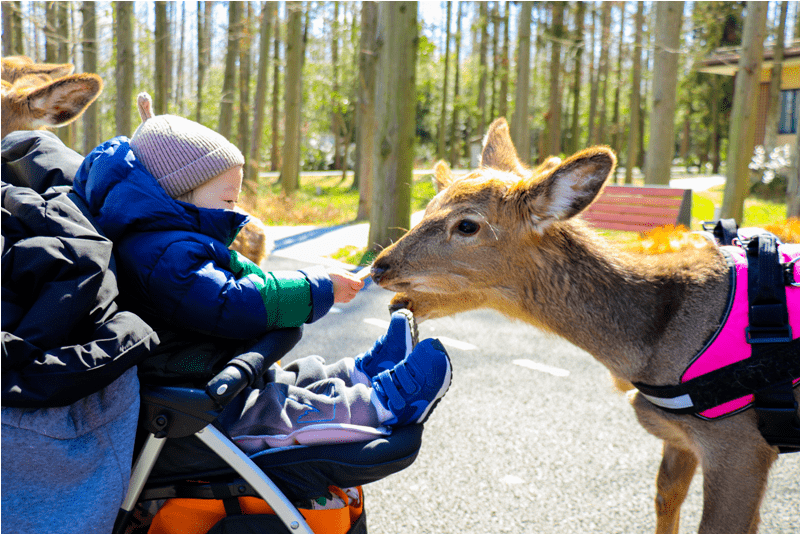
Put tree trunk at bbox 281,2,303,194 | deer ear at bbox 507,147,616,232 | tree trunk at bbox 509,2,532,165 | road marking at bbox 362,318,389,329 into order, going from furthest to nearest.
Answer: tree trunk at bbox 281,2,303,194 → tree trunk at bbox 509,2,532,165 → road marking at bbox 362,318,389,329 → deer ear at bbox 507,147,616,232

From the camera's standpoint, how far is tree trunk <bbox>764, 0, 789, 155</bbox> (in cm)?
2097

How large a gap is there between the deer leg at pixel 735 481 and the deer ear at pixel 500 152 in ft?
5.60

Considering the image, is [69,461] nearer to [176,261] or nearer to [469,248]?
[176,261]

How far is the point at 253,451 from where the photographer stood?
2.21m

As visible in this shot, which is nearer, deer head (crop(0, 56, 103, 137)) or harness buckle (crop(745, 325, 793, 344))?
harness buckle (crop(745, 325, 793, 344))

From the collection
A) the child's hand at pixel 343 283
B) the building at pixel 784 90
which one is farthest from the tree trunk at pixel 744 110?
the building at pixel 784 90

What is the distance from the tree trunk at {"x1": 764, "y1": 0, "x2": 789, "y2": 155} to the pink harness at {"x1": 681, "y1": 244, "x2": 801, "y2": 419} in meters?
22.5

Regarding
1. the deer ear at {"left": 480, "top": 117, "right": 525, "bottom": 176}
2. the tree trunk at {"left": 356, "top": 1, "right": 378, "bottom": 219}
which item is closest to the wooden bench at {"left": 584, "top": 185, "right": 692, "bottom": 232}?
the tree trunk at {"left": 356, "top": 1, "right": 378, "bottom": 219}

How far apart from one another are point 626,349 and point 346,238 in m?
10.3

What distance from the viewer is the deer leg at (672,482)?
10.6 feet

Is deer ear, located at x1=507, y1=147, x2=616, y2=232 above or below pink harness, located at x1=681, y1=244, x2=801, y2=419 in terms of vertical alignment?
above

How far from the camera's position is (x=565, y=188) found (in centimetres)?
268

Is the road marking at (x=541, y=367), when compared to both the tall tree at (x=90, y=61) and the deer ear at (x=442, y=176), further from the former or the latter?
the tall tree at (x=90, y=61)

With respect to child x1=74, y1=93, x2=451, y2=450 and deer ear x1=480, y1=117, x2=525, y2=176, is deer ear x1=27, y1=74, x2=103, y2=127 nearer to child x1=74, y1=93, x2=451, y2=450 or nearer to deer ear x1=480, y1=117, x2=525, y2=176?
child x1=74, y1=93, x2=451, y2=450
